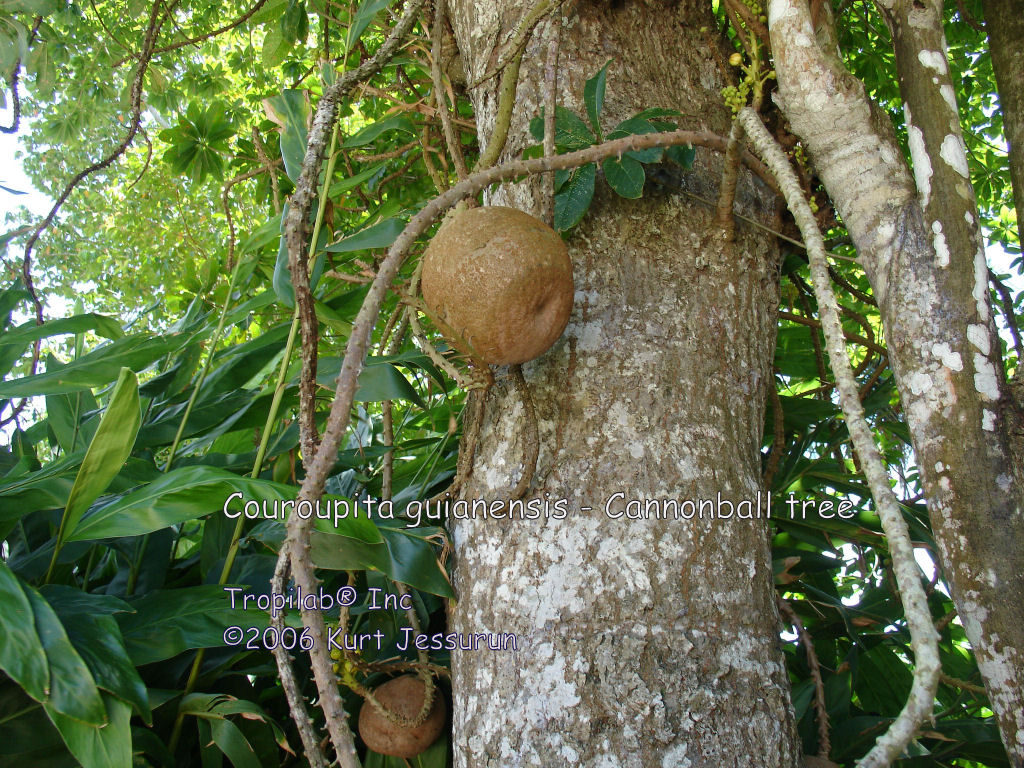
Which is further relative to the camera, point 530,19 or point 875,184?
point 530,19

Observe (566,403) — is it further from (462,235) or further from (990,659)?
(990,659)

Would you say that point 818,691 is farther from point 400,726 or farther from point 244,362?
point 244,362

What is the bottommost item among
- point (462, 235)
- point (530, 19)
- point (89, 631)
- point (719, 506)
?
point (89, 631)

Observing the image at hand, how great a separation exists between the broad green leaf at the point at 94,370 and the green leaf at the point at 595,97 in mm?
871

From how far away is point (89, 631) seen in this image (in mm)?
957

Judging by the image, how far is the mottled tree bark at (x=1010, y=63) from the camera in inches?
44.4

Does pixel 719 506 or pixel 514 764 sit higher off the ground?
pixel 719 506

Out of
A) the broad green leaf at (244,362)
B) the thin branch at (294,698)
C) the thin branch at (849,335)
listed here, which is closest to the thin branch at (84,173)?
the broad green leaf at (244,362)

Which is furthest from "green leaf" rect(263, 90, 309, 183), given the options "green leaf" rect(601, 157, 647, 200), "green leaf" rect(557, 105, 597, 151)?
"green leaf" rect(601, 157, 647, 200)

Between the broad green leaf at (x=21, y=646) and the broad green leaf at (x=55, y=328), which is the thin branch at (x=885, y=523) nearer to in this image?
the broad green leaf at (x=21, y=646)

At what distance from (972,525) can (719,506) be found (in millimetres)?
285

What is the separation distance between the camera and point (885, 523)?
2.13 ft

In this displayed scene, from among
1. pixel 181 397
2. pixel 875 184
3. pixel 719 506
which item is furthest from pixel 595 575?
pixel 181 397

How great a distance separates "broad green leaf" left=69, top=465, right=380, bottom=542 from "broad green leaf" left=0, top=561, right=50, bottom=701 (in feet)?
0.45
